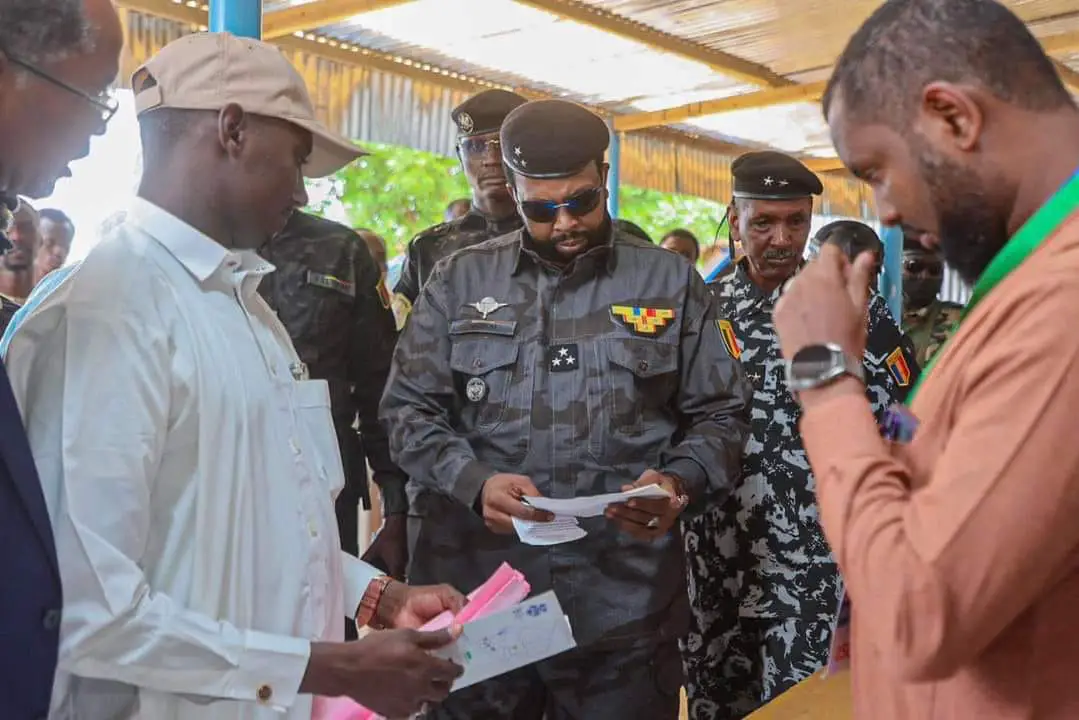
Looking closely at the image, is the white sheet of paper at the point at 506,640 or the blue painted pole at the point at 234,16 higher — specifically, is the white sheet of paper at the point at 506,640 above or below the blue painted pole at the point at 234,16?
below

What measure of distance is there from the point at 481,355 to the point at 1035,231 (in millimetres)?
1693

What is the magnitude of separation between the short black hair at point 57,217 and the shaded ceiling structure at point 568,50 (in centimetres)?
91

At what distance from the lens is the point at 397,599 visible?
2.05 m

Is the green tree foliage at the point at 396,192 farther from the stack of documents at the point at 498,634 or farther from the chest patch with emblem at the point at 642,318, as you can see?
the stack of documents at the point at 498,634

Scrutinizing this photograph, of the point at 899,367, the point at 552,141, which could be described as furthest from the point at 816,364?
the point at 899,367

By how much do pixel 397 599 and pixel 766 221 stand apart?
6.64 ft

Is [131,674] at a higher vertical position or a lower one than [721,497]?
higher

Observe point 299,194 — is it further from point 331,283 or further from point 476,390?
point 331,283

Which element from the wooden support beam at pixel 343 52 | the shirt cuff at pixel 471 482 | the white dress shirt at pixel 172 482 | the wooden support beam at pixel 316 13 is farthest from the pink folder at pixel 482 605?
the wooden support beam at pixel 343 52

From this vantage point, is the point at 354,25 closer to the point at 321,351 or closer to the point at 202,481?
the point at 321,351

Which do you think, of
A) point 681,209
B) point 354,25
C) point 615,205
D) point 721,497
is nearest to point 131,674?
point 721,497

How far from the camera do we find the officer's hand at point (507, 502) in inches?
95.7

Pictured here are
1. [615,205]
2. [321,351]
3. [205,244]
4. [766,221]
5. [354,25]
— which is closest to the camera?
[205,244]

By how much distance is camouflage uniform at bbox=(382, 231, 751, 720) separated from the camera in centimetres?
260
